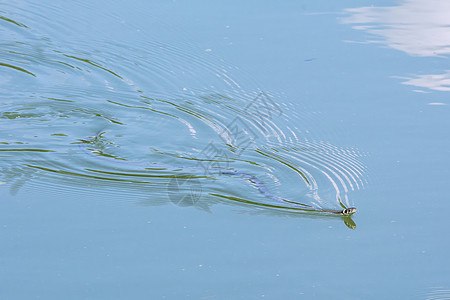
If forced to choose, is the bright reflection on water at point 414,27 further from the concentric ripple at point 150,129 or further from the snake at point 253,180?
the snake at point 253,180

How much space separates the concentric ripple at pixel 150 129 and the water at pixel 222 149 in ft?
0.05

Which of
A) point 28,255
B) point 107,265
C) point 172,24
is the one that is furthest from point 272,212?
point 172,24

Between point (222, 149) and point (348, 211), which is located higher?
point (348, 211)

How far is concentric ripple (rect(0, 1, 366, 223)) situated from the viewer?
3768 millimetres

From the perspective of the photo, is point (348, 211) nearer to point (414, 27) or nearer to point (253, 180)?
point (253, 180)

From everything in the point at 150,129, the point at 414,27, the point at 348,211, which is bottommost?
the point at 150,129

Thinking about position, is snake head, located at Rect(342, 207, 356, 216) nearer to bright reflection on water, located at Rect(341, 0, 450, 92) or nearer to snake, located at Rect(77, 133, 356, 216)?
snake, located at Rect(77, 133, 356, 216)

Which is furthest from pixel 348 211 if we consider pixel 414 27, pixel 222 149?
pixel 414 27

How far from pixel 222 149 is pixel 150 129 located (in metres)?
0.58

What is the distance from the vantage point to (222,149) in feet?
13.7

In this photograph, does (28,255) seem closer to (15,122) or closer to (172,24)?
(15,122)

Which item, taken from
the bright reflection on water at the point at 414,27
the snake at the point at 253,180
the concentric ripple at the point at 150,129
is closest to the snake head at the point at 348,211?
the snake at the point at 253,180

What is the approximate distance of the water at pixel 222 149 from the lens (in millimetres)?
3012

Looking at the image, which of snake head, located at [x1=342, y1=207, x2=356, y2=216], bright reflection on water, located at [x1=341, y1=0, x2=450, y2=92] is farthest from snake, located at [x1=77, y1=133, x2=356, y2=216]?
bright reflection on water, located at [x1=341, y1=0, x2=450, y2=92]
